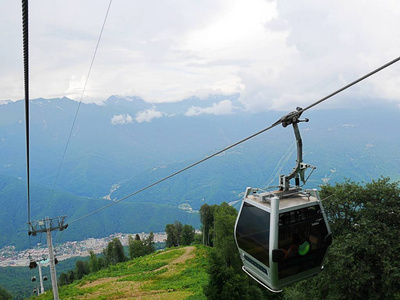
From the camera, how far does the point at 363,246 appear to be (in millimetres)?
13188

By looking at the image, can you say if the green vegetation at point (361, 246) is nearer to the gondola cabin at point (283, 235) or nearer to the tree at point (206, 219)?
the gondola cabin at point (283, 235)

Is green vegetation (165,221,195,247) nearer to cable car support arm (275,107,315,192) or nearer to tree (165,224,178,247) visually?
tree (165,224,178,247)

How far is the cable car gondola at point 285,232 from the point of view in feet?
18.5

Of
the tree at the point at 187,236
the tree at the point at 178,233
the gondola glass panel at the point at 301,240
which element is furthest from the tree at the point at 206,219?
the gondola glass panel at the point at 301,240

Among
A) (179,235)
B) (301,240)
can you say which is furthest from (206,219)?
(301,240)

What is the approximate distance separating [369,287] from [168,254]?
31836 millimetres

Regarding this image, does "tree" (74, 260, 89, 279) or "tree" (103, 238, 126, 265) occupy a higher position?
"tree" (103, 238, 126, 265)

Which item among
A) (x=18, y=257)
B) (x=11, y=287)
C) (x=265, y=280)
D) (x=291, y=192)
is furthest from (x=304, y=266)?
(x=18, y=257)

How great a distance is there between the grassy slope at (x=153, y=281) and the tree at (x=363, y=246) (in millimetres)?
8859

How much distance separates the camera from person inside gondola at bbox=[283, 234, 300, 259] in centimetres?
581

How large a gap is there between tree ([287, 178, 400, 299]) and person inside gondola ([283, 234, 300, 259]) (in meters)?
8.83

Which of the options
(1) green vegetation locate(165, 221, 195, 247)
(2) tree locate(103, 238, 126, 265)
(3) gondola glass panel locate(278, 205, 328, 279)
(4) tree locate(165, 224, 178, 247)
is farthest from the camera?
(4) tree locate(165, 224, 178, 247)

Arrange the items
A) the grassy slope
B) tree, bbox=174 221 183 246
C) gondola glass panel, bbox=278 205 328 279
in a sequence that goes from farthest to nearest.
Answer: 1. tree, bbox=174 221 183 246
2. the grassy slope
3. gondola glass panel, bbox=278 205 328 279

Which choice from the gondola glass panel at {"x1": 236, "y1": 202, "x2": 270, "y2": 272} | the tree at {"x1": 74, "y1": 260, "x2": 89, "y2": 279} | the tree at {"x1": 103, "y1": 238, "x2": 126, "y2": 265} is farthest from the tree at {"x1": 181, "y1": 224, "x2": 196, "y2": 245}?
the gondola glass panel at {"x1": 236, "y1": 202, "x2": 270, "y2": 272}
